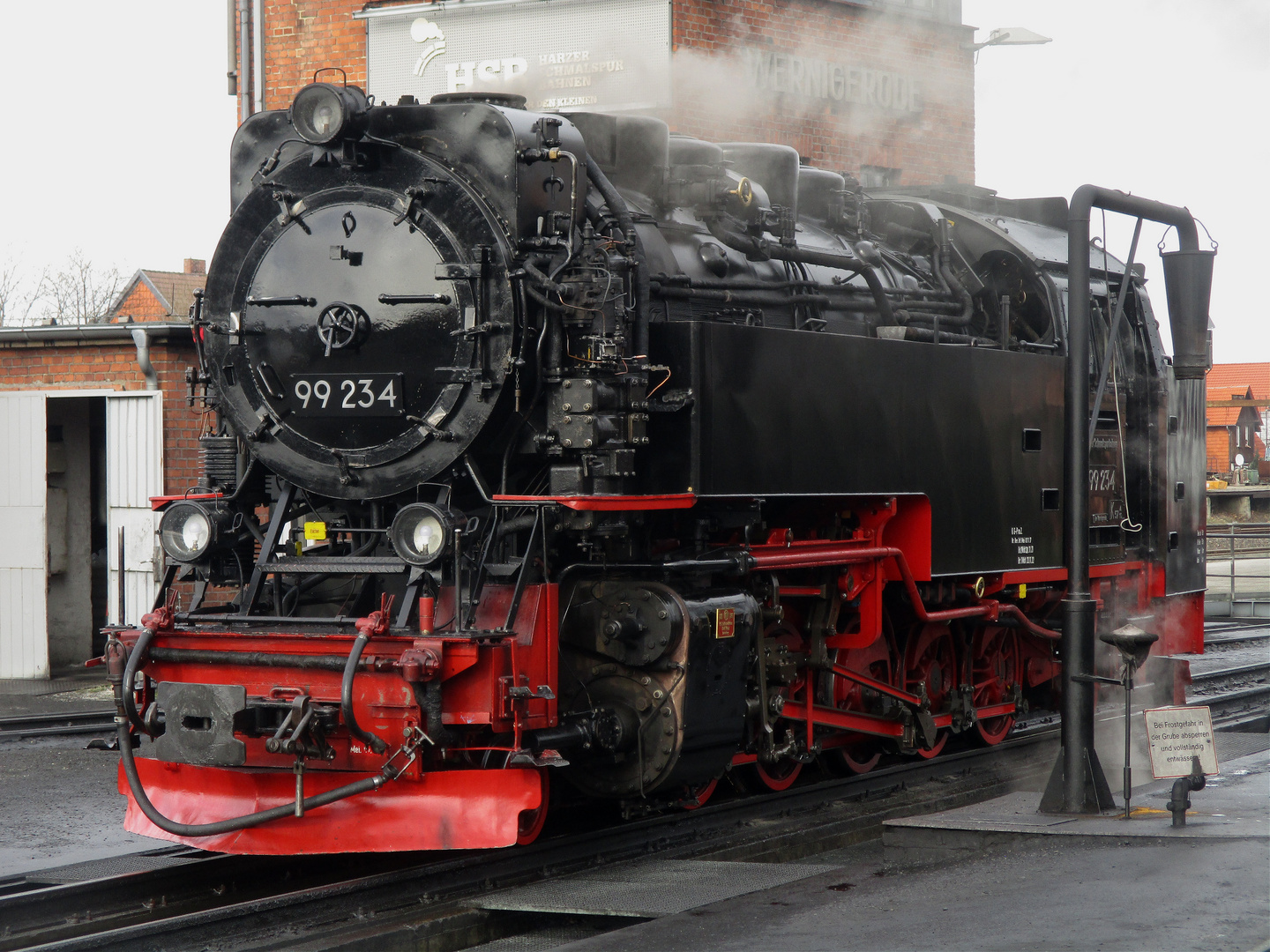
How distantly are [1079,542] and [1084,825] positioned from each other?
4.09 ft

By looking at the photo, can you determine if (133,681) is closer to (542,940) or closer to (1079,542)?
(542,940)

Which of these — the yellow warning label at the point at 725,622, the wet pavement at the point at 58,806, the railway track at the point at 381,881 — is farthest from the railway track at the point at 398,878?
the yellow warning label at the point at 725,622

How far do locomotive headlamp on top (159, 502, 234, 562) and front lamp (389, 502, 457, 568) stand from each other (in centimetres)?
109

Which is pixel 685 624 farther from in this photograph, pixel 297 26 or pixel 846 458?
pixel 297 26

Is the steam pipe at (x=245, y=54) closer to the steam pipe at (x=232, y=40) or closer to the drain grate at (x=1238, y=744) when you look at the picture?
the steam pipe at (x=232, y=40)

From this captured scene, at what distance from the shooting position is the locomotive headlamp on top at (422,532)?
5395 mm

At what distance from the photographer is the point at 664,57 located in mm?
13805

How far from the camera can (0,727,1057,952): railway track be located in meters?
4.89

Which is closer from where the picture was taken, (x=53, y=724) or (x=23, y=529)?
(x=53, y=724)

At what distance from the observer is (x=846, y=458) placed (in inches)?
258

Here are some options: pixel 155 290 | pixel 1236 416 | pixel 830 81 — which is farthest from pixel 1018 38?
pixel 1236 416

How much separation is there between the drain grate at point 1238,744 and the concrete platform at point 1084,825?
1.55 meters

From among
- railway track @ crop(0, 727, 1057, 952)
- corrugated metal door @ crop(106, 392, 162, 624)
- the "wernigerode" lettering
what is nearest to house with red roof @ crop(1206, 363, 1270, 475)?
the "wernigerode" lettering

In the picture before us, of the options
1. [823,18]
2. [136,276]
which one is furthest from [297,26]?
[136,276]
